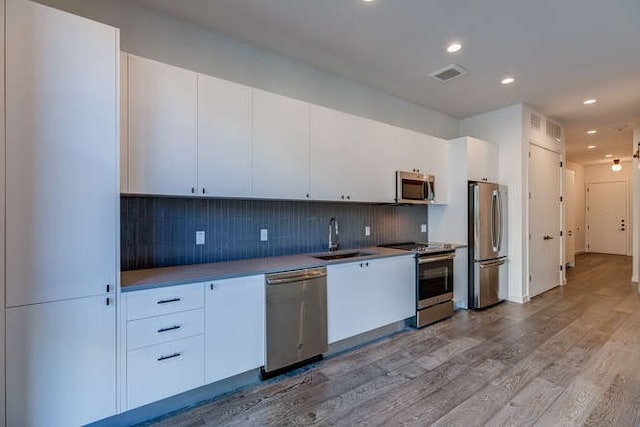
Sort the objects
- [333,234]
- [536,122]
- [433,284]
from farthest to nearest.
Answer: [536,122], [433,284], [333,234]

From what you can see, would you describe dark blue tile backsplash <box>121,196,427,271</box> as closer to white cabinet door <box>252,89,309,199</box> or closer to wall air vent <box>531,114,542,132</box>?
white cabinet door <box>252,89,309,199</box>

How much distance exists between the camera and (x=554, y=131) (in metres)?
5.21

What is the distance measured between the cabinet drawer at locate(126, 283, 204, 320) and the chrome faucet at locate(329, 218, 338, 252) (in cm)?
168

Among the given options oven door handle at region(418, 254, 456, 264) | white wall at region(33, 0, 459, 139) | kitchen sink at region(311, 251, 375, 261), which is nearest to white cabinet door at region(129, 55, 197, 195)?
white wall at region(33, 0, 459, 139)

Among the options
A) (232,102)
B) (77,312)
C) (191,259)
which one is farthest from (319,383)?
(232,102)

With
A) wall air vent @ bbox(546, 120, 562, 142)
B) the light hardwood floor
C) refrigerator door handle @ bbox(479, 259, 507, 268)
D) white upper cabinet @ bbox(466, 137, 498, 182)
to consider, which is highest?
wall air vent @ bbox(546, 120, 562, 142)

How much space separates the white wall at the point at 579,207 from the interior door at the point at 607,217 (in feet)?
0.62

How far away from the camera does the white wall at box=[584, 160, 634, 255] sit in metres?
8.77

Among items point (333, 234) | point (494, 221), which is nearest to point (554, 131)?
point (494, 221)

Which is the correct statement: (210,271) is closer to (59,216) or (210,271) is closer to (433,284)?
(59,216)

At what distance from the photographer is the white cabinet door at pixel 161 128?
2.06m

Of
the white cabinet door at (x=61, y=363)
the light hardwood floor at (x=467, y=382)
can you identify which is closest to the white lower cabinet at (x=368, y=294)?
the light hardwood floor at (x=467, y=382)

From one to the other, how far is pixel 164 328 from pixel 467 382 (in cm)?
226

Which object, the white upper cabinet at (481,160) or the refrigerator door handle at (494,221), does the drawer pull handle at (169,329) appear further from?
the refrigerator door handle at (494,221)
